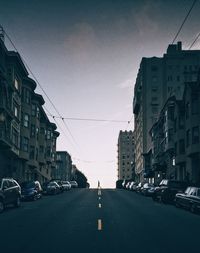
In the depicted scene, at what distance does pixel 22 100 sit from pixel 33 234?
4292 cm

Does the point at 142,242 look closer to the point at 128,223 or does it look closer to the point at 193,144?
the point at 128,223

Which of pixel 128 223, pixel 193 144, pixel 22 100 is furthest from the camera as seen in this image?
pixel 22 100

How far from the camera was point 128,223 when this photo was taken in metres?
15.0

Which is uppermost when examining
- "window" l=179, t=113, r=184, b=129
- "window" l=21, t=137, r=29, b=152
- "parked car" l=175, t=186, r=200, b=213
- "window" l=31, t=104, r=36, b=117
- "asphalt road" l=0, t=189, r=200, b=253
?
"window" l=31, t=104, r=36, b=117

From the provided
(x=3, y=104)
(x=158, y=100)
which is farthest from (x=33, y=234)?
(x=158, y=100)

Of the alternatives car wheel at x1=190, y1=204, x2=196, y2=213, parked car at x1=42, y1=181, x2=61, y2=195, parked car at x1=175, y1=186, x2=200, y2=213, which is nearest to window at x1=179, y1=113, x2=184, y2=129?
parked car at x1=42, y1=181, x2=61, y2=195

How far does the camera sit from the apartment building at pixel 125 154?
192 metres

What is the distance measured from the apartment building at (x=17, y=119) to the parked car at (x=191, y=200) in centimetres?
2006

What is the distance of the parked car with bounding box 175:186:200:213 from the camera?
21684mm

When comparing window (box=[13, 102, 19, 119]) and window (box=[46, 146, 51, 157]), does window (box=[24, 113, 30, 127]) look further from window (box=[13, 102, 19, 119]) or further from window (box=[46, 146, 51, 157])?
window (box=[46, 146, 51, 157])

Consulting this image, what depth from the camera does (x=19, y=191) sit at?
81.2 ft

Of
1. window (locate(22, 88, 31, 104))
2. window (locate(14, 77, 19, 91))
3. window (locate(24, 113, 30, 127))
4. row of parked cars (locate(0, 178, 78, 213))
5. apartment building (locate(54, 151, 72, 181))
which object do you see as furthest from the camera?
apartment building (locate(54, 151, 72, 181))

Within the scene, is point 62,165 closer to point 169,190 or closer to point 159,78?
point 159,78

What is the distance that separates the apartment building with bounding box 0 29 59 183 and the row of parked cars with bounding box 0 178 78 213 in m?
5.23
